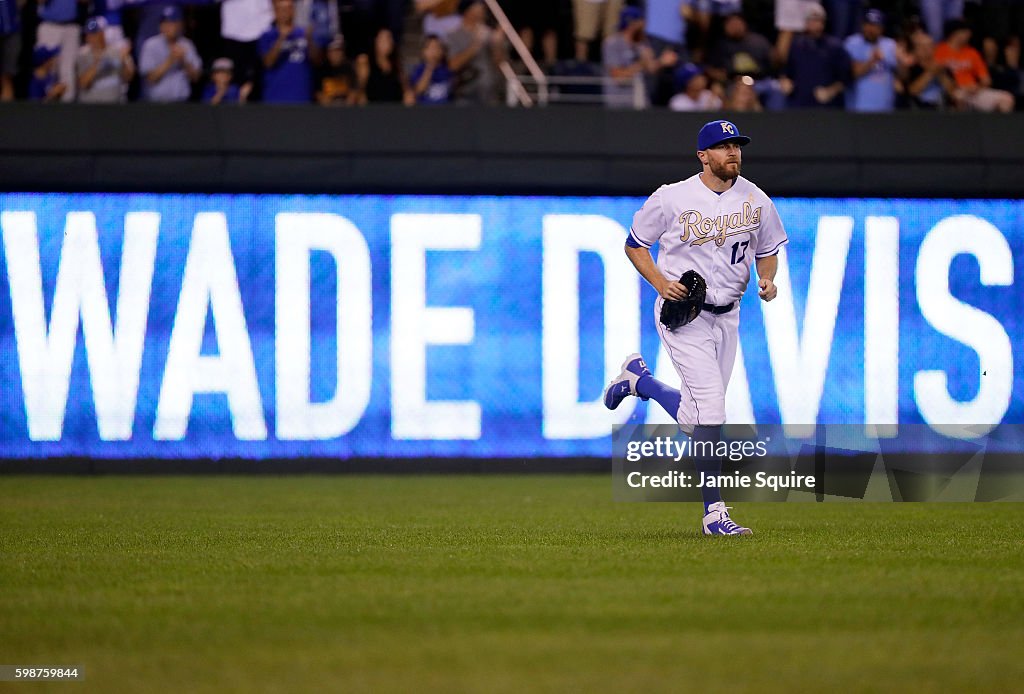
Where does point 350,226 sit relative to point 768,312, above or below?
above

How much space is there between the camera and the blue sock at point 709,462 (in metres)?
7.28

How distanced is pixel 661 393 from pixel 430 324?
18.3 ft

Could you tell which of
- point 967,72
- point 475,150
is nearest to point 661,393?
point 475,150

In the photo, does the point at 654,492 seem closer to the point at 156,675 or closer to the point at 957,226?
the point at 957,226

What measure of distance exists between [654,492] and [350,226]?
12.7 ft

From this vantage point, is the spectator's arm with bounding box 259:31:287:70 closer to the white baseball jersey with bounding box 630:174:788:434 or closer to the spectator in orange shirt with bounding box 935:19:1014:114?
the spectator in orange shirt with bounding box 935:19:1014:114

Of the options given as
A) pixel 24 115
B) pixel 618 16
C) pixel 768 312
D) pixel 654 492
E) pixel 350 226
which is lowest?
pixel 654 492

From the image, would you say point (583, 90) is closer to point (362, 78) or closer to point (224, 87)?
point (362, 78)

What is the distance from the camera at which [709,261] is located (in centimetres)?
750

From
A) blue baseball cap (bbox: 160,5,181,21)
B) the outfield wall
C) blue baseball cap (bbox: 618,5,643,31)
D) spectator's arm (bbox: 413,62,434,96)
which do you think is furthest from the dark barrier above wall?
blue baseball cap (bbox: 618,5,643,31)

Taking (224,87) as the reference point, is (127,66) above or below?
above

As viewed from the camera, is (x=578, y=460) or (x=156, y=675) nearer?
(x=156, y=675)

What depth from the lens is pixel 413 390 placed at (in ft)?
42.5

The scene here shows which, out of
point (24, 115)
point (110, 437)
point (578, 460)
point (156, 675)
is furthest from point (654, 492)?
point (156, 675)
